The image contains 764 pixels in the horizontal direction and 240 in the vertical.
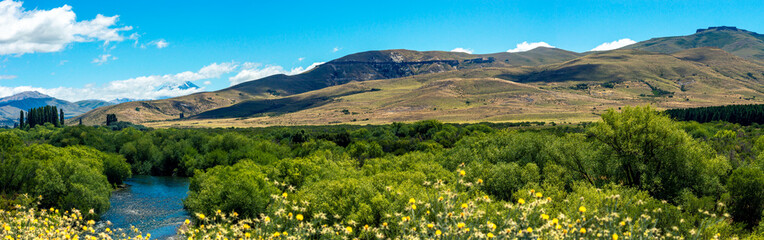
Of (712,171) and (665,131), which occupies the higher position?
(665,131)

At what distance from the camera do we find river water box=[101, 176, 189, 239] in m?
54.0

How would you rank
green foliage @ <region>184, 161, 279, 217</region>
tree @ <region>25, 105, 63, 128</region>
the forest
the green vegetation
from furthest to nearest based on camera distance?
tree @ <region>25, 105, 63, 128</region> < the green vegetation < green foliage @ <region>184, 161, 279, 217</region> < the forest

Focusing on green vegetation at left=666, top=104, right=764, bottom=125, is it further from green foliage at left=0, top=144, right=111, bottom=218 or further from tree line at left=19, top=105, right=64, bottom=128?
tree line at left=19, top=105, right=64, bottom=128

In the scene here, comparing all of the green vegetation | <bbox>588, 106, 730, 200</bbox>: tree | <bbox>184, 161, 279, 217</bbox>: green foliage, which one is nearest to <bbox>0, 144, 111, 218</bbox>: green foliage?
<bbox>184, 161, 279, 217</bbox>: green foliage

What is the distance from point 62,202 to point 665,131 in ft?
230

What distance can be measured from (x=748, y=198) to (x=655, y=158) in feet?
25.0

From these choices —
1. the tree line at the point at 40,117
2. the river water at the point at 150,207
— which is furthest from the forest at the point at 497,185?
the tree line at the point at 40,117

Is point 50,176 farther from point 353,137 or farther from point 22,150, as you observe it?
point 353,137

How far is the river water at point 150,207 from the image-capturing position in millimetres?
54031

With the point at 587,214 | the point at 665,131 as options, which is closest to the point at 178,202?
the point at 587,214

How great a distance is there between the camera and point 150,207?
6475 centimetres

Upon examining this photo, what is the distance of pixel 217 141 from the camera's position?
109 metres

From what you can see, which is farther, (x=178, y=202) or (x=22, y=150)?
(x=22, y=150)

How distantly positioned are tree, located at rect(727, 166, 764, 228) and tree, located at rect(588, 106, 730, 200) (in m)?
Result: 1.95
